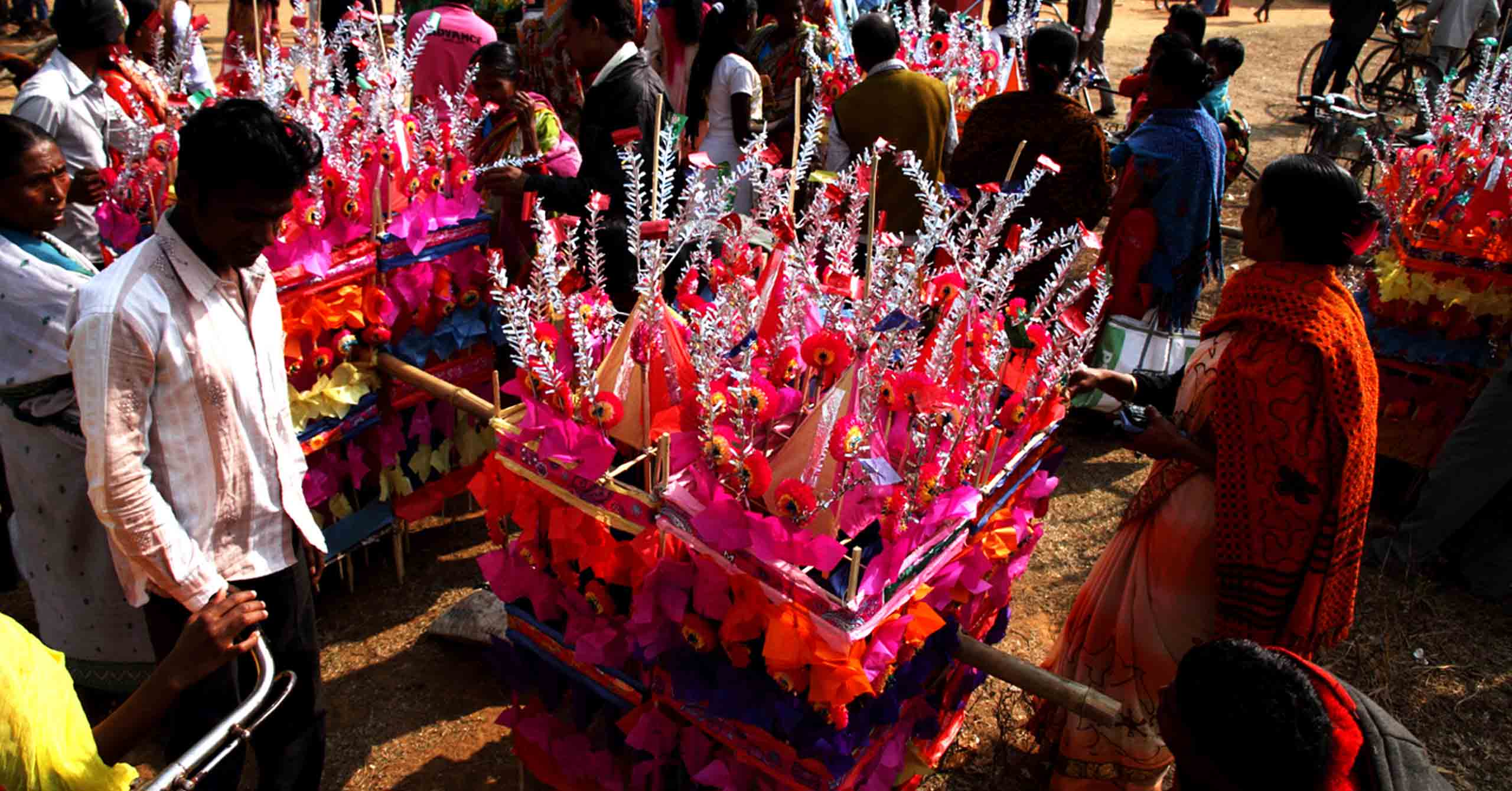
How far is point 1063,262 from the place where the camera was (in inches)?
88.4

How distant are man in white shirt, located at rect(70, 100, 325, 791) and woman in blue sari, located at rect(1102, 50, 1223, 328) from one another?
334 centimetres

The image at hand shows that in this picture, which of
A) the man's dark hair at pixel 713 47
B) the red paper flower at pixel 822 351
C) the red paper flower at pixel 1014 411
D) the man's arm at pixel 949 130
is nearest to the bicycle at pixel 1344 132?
the man's arm at pixel 949 130

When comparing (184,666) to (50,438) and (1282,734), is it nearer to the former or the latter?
(50,438)

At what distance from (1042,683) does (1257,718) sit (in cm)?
83

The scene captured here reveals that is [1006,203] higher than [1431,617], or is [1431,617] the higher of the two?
[1006,203]

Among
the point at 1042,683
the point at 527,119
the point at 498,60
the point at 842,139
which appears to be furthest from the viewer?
the point at 842,139

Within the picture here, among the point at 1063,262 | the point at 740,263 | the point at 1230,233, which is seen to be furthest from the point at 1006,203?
the point at 1230,233

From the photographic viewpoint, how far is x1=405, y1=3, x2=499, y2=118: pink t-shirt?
475 centimetres

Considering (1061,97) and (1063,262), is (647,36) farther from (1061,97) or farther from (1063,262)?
(1063,262)

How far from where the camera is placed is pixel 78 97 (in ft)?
11.5

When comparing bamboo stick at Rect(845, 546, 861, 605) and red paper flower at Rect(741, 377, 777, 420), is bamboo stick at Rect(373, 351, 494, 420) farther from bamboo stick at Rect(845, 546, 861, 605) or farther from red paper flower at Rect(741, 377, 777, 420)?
bamboo stick at Rect(845, 546, 861, 605)

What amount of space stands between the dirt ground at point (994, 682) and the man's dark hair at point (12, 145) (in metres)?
1.64

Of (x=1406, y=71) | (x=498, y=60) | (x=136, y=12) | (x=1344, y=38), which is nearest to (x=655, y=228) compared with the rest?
(x=498, y=60)

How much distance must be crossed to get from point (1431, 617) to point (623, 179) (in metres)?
3.39
